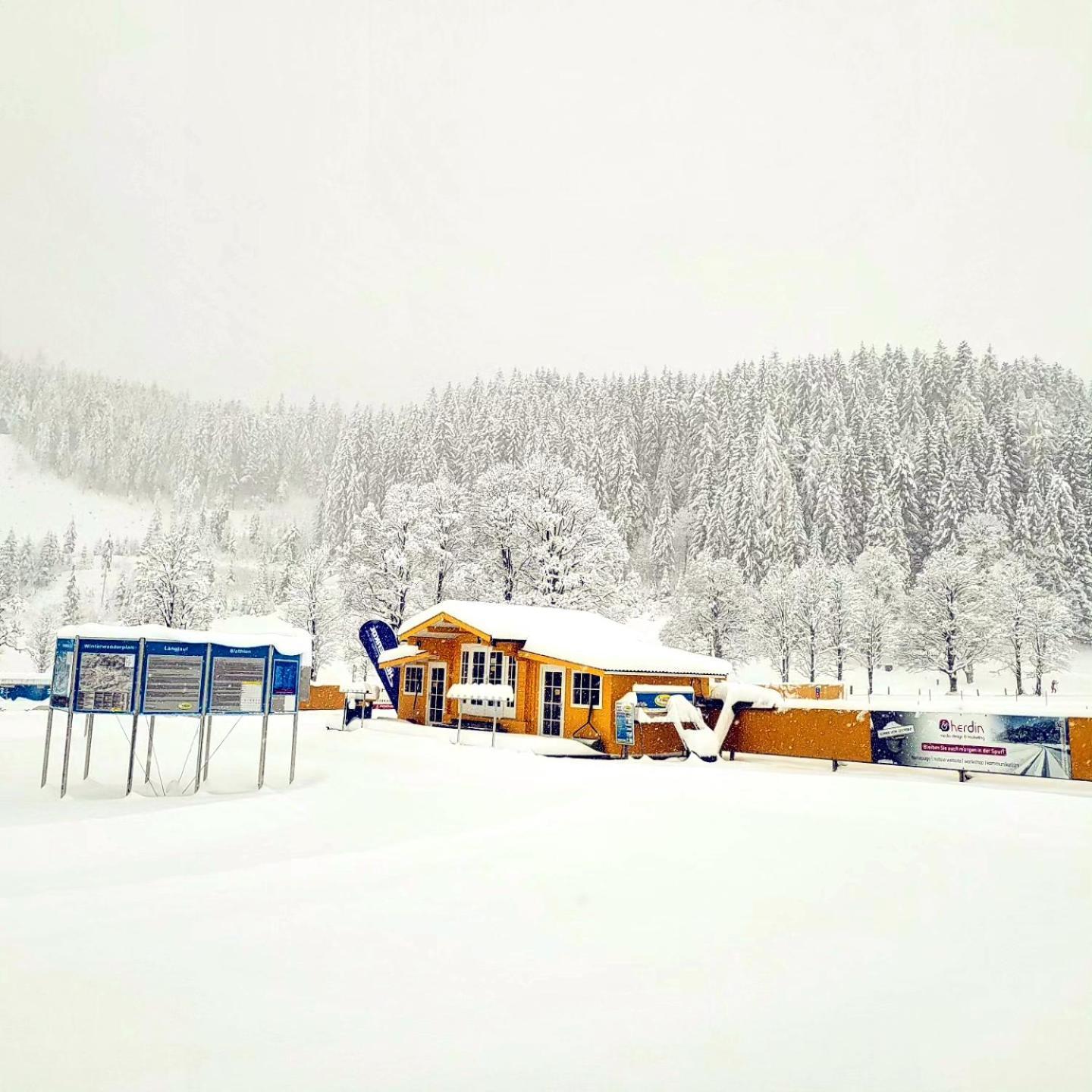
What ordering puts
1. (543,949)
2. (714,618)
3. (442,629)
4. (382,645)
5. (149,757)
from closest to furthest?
1. (543,949)
2. (149,757)
3. (442,629)
4. (382,645)
5. (714,618)

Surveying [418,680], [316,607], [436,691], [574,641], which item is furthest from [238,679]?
[316,607]

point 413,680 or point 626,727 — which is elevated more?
point 413,680

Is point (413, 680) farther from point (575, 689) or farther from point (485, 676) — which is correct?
point (575, 689)

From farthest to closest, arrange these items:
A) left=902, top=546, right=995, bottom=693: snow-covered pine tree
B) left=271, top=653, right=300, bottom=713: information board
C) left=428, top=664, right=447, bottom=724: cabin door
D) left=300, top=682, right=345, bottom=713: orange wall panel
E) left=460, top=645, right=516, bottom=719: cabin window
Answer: left=902, top=546, right=995, bottom=693: snow-covered pine tree → left=300, top=682, right=345, bottom=713: orange wall panel → left=428, top=664, right=447, bottom=724: cabin door → left=460, top=645, right=516, bottom=719: cabin window → left=271, top=653, right=300, bottom=713: information board

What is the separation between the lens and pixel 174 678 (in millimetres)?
13227

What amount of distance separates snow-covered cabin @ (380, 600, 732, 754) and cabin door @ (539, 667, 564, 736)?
0.02 m

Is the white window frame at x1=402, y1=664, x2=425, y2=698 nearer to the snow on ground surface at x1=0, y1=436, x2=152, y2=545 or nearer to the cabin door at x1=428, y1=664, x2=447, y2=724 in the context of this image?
the cabin door at x1=428, y1=664, x2=447, y2=724

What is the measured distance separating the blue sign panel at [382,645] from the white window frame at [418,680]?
47cm

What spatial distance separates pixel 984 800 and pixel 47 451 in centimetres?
19429

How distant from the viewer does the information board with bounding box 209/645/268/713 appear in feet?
44.7

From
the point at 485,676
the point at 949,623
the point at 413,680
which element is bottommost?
the point at 413,680

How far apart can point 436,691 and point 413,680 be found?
52.0 inches

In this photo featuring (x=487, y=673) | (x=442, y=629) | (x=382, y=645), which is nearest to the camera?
(x=487, y=673)

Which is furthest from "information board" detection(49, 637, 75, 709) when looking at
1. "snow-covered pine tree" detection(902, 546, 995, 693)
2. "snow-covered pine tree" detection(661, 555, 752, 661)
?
"snow-covered pine tree" detection(902, 546, 995, 693)
